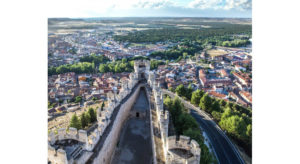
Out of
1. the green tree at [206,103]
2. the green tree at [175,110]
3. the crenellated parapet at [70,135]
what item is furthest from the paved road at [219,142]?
the crenellated parapet at [70,135]

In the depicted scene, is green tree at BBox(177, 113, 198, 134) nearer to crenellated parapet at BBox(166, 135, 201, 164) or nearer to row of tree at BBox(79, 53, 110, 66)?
crenellated parapet at BBox(166, 135, 201, 164)

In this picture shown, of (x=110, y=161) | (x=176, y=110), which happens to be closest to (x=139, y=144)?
(x=110, y=161)

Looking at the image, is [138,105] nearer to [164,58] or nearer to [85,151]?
[85,151]

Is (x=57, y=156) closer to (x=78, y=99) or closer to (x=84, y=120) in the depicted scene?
(x=84, y=120)

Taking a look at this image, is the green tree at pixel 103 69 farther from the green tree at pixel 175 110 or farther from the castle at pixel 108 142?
the castle at pixel 108 142

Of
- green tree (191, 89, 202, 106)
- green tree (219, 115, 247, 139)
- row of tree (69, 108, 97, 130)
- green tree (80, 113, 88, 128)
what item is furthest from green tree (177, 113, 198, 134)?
green tree (191, 89, 202, 106)
